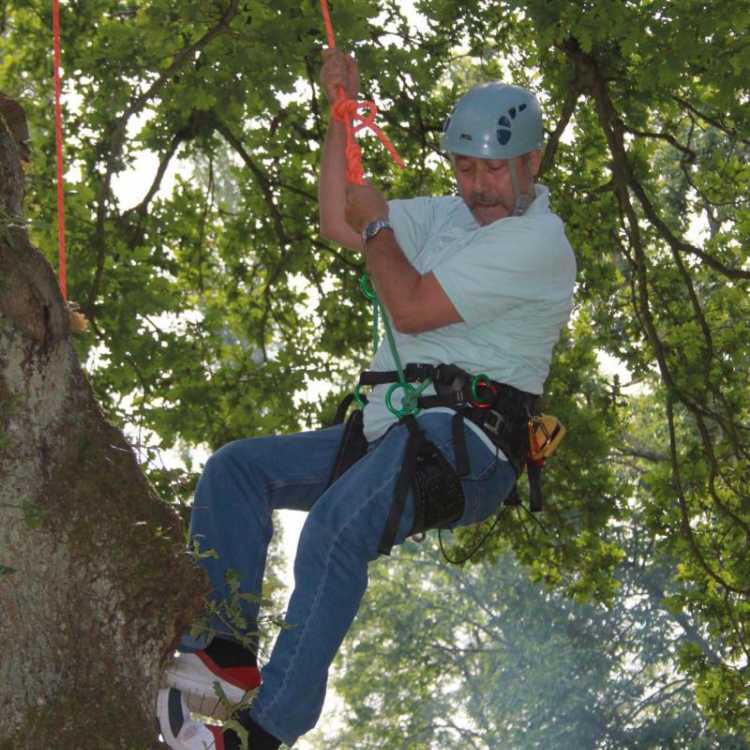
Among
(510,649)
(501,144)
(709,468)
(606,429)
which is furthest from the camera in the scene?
(510,649)

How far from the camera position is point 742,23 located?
6.05 m

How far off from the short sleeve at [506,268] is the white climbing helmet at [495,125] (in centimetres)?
32

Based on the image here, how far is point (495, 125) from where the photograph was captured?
4234mm

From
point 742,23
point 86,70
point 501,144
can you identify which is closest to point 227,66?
point 86,70

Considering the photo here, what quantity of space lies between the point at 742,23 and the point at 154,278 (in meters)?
3.29

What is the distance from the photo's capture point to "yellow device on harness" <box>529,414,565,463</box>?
4147 millimetres

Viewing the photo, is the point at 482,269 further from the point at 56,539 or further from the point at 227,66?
the point at 227,66

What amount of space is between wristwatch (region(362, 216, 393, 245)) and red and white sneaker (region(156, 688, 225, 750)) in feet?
3.95

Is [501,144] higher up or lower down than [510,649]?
lower down

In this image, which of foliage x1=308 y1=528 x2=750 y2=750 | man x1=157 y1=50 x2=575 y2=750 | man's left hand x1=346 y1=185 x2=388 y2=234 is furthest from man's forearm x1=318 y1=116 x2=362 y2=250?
foliage x1=308 y1=528 x2=750 y2=750

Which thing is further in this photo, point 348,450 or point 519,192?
point 519,192

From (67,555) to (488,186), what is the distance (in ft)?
5.97

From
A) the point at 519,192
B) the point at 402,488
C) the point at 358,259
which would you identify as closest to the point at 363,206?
the point at 519,192

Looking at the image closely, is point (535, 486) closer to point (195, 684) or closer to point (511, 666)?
point (195, 684)
